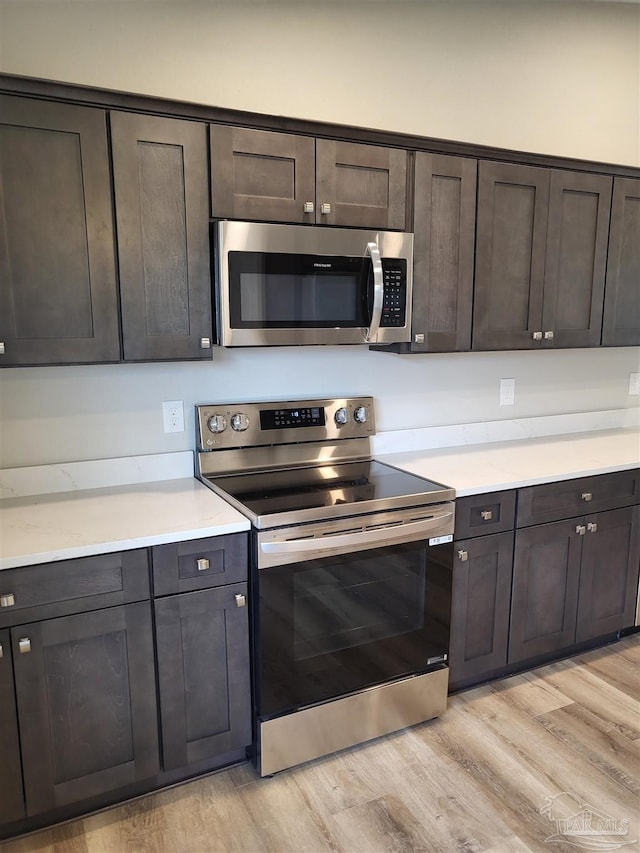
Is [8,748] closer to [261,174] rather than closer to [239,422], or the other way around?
[239,422]

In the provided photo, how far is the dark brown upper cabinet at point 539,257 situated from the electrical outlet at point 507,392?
377 mm

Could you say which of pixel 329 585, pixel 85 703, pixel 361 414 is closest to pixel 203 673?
pixel 85 703

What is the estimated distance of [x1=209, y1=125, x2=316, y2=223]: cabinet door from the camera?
6.75 feet

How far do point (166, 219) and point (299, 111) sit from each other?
2.71ft

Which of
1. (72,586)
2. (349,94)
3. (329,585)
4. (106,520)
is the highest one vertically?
(349,94)

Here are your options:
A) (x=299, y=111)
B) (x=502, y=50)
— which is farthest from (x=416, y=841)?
(x=502, y=50)

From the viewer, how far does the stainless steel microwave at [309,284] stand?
6.92 feet

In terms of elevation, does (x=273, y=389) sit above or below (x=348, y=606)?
above

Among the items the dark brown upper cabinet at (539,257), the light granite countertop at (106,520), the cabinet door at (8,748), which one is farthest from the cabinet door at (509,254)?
the cabinet door at (8,748)

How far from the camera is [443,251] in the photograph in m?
2.51

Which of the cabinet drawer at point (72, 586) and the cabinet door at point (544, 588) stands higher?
the cabinet drawer at point (72, 586)

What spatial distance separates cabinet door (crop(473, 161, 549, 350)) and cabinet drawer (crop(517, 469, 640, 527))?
631mm

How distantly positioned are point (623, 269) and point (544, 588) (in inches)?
59.7

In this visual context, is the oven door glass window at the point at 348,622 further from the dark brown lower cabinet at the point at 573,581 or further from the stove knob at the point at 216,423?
the stove knob at the point at 216,423
